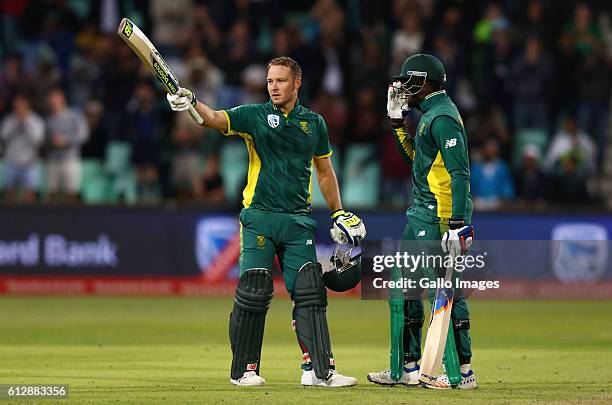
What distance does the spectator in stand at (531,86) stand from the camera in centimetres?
2062

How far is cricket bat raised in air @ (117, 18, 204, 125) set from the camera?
902 centimetres

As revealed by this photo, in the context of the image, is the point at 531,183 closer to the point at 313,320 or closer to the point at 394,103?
the point at 394,103

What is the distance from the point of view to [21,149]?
19.9m

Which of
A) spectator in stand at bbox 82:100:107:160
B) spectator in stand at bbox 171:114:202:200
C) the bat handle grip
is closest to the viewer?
the bat handle grip

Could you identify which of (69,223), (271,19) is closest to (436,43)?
(271,19)

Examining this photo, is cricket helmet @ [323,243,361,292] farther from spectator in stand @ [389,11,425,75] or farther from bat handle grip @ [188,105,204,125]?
spectator in stand @ [389,11,425,75]

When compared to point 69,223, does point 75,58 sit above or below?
above

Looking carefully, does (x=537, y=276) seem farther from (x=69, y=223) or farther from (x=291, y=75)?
(x=291, y=75)

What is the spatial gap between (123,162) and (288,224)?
11.6 m

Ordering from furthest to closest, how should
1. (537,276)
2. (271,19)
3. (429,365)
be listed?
(271,19)
(537,276)
(429,365)

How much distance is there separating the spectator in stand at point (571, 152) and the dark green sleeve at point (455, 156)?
10.9m

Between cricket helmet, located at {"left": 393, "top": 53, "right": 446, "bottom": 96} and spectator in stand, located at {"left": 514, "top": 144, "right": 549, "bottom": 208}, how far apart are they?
10.5 metres

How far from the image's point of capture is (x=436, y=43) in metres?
20.8

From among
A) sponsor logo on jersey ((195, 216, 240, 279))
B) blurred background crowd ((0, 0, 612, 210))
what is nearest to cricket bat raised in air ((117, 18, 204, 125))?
sponsor logo on jersey ((195, 216, 240, 279))
